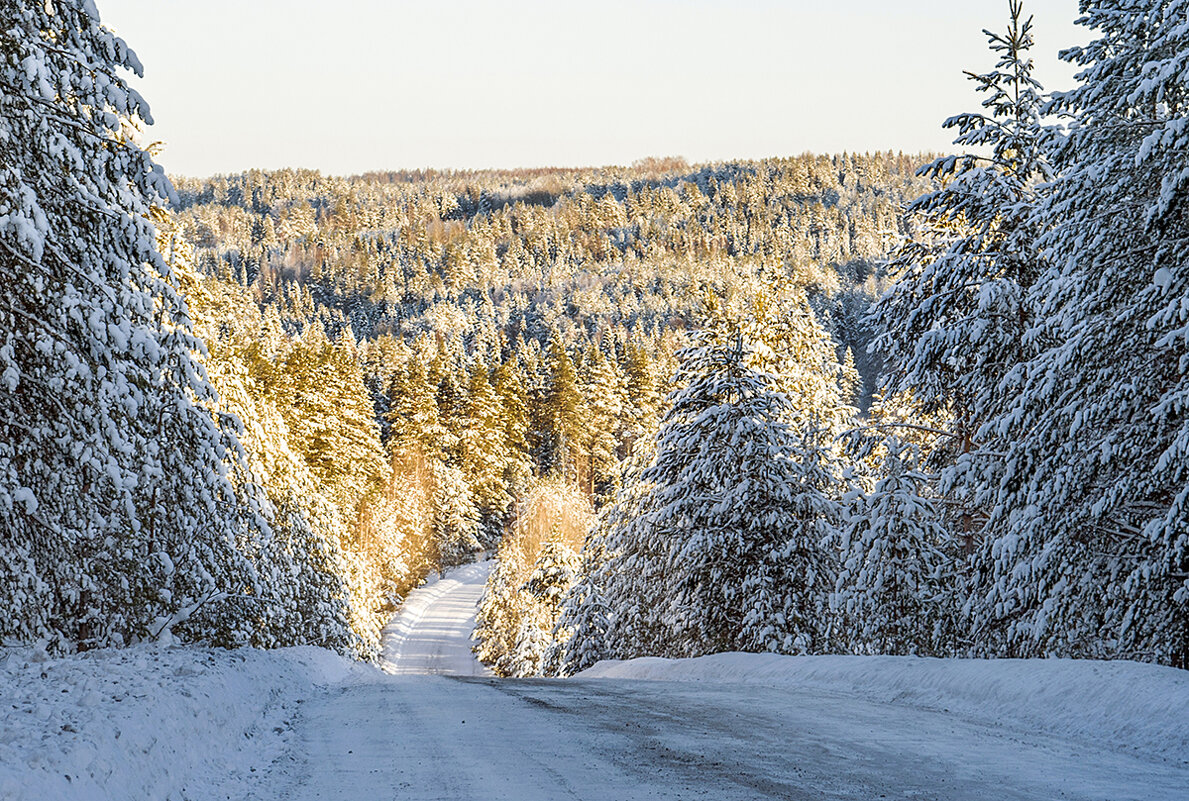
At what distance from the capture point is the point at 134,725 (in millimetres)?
6594

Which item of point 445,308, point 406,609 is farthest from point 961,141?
point 445,308

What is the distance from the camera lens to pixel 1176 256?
11.4 meters

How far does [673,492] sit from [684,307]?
485 ft

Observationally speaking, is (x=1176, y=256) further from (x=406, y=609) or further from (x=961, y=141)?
(x=406, y=609)

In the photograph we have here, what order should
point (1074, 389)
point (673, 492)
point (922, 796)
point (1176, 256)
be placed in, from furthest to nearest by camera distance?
point (673, 492), point (1074, 389), point (1176, 256), point (922, 796)

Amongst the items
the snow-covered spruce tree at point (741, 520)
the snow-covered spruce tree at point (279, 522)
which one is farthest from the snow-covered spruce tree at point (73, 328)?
the snow-covered spruce tree at point (741, 520)

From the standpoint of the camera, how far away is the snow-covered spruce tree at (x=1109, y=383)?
37.3ft

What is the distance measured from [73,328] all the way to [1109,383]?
40.1 feet

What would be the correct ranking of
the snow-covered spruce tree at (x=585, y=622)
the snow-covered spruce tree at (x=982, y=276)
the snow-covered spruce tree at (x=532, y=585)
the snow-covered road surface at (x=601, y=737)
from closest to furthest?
the snow-covered road surface at (x=601, y=737)
the snow-covered spruce tree at (x=982, y=276)
the snow-covered spruce tree at (x=585, y=622)
the snow-covered spruce tree at (x=532, y=585)

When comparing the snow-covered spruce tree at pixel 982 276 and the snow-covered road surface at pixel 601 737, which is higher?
Answer: the snow-covered spruce tree at pixel 982 276

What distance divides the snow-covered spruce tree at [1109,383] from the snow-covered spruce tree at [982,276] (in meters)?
1.90

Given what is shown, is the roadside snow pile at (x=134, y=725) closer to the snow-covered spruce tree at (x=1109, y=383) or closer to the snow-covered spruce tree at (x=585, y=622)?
the snow-covered spruce tree at (x=1109, y=383)

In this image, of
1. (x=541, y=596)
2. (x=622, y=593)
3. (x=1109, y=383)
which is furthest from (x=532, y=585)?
(x=1109, y=383)

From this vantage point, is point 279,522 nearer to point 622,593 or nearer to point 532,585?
point 622,593
